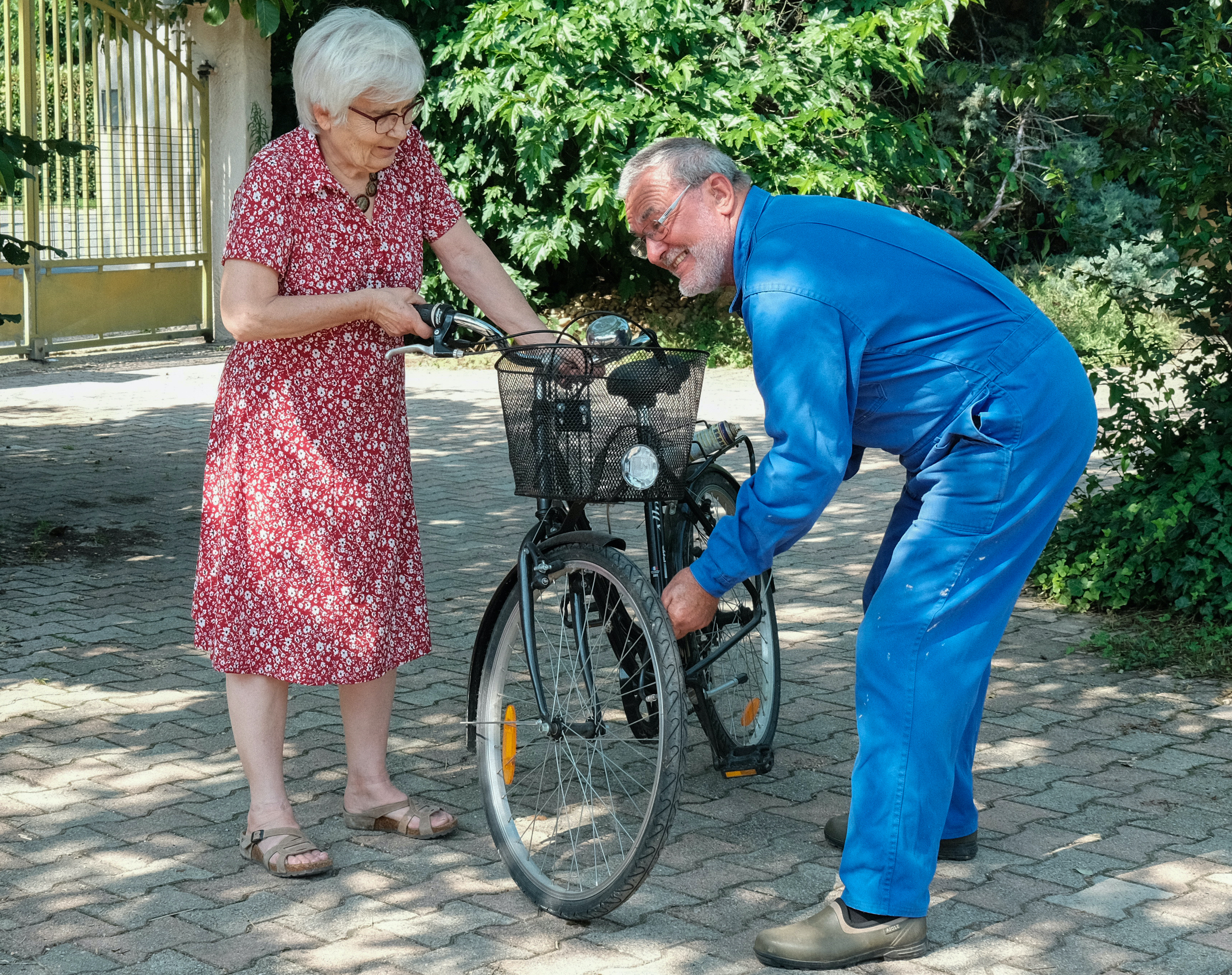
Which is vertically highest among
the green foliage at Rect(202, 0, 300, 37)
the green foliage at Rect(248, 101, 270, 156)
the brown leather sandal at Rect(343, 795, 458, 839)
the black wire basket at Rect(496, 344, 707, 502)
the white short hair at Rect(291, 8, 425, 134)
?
the green foliage at Rect(248, 101, 270, 156)

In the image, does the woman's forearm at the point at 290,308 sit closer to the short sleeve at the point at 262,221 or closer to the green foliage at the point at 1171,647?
the short sleeve at the point at 262,221

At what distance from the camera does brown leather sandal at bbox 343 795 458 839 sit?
3738mm

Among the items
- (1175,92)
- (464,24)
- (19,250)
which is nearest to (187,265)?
(464,24)

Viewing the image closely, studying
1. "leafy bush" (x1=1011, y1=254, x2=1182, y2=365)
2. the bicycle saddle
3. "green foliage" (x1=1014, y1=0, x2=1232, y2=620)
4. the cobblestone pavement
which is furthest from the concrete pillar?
the bicycle saddle

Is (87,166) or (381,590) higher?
(87,166)

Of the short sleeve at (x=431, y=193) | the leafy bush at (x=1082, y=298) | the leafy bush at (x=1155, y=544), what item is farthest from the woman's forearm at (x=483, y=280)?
the leafy bush at (x=1082, y=298)

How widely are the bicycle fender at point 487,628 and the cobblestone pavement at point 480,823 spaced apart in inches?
14.0

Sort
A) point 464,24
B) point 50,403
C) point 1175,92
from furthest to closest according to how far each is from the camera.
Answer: point 464,24 → point 50,403 → point 1175,92

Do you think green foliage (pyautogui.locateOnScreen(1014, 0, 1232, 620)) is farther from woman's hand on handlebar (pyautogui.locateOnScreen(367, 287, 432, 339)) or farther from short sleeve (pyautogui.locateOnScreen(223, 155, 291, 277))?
short sleeve (pyautogui.locateOnScreen(223, 155, 291, 277))

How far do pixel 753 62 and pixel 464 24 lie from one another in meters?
2.80

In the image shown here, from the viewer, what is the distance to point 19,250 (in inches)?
265

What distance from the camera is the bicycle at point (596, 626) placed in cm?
322

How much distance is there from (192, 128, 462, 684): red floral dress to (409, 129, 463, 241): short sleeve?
6 cm

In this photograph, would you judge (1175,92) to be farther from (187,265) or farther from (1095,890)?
(187,265)
